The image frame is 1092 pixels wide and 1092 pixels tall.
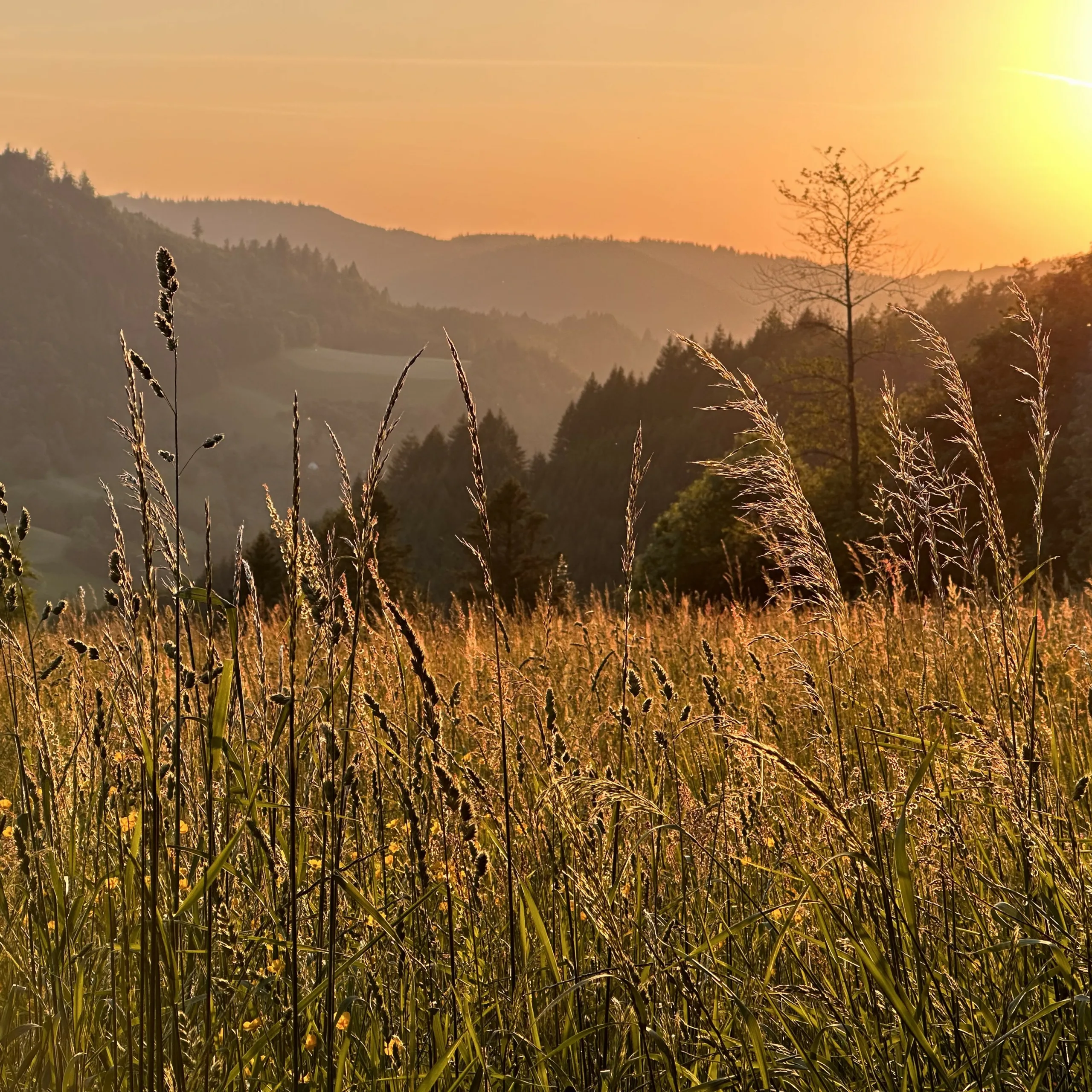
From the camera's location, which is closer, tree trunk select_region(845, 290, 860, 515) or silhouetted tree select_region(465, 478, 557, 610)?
tree trunk select_region(845, 290, 860, 515)

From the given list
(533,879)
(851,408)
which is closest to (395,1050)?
(533,879)

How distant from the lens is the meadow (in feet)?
5.21

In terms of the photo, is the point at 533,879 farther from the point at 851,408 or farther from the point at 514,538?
the point at 514,538

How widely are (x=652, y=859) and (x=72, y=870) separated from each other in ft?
5.10

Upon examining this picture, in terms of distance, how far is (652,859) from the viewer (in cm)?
208

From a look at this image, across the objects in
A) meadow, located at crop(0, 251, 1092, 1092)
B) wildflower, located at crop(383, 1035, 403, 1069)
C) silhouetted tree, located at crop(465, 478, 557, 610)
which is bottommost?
silhouetted tree, located at crop(465, 478, 557, 610)

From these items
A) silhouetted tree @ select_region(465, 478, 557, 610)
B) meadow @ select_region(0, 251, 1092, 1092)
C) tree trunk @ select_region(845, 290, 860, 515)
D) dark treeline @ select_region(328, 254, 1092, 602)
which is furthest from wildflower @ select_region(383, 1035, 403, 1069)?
silhouetted tree @ select_region(465, 478, 557, 610)

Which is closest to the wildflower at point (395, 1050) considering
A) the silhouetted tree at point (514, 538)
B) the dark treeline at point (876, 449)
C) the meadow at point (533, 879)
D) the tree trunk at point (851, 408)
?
the meadow at point (533, 879)

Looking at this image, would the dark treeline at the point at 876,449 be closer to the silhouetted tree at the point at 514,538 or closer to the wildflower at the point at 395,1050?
the silhouetted tree at the point at 514,538

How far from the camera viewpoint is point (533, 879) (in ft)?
9.68

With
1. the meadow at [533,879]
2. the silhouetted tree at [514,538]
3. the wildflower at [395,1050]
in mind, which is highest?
the meadow at [533,879]

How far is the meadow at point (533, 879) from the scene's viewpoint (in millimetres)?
1588

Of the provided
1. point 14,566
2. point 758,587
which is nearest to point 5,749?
point 14,566

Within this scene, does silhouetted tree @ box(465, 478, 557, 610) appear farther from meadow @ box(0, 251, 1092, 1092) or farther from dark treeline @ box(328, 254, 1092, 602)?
meadow @ box(0, 251, 1092, 1092)
